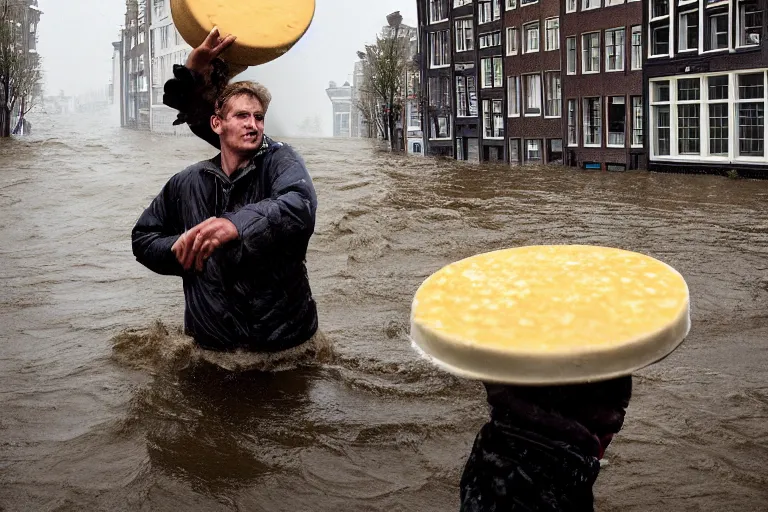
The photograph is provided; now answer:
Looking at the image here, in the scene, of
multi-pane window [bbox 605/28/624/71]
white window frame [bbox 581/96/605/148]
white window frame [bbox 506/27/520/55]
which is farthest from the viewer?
white window frame [bbox 506/27/520/55]

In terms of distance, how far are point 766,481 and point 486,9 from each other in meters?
27.5

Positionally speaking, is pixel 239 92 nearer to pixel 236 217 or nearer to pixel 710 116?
pixel 236 217

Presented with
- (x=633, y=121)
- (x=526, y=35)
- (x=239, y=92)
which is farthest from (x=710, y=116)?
(x=239, y=92)

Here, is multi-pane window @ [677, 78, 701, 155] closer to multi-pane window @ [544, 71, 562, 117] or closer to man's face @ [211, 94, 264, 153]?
multi-pane window @ [544, 71, 562, 117]

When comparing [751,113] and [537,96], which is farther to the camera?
[537,96]

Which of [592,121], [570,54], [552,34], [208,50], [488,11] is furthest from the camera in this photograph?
[488,11]

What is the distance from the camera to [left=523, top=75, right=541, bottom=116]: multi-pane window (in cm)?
2405

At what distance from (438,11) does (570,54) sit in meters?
13.0

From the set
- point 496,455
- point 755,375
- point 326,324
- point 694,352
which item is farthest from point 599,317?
point 326,324

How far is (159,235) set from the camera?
3.96 metres

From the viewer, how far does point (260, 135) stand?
3.78 metres

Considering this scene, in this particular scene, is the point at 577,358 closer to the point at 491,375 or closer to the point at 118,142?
the point at 491,375

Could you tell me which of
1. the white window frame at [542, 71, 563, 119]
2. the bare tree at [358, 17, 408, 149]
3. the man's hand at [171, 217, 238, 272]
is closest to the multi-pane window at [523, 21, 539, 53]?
the white window frame at [542, 71, 563, 119]

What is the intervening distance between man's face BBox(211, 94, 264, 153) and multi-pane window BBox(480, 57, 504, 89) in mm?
23503
